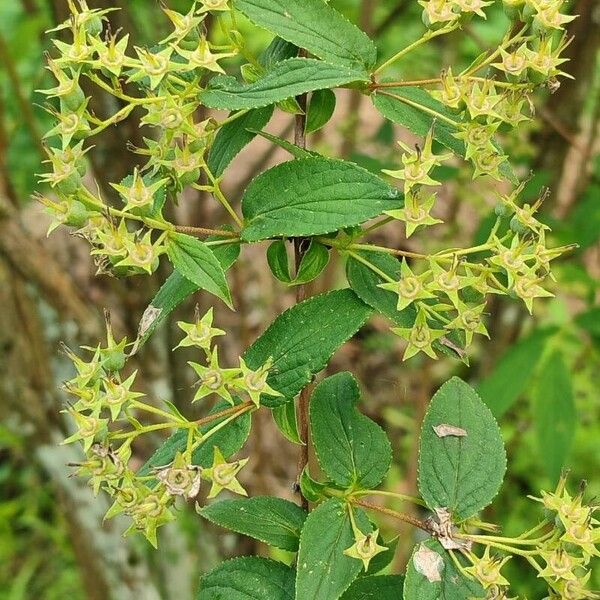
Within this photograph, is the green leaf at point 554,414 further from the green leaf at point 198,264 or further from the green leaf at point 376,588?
the green leaf at point 198,264

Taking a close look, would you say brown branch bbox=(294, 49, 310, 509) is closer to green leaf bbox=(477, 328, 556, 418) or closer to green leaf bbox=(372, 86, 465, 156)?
green leaf bbox=(372, 86, 465, 156)

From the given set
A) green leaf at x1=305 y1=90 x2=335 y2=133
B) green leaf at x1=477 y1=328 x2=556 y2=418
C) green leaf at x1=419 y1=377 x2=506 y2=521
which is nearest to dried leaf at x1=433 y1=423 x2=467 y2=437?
green leaf at x1=419 y1=377 x2=506 y2=521

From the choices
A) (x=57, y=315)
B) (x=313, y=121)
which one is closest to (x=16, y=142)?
(x=57, y=315)

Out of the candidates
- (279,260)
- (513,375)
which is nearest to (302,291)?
(279,260)

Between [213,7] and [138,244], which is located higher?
[213,7]

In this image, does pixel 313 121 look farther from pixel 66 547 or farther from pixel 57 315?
pixel 66 547

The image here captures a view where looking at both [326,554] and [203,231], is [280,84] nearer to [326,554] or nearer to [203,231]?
[203,231]
